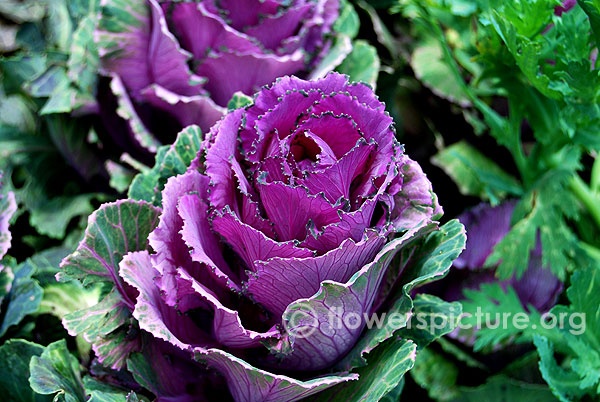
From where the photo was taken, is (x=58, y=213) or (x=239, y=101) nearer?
(x=239, y=101)

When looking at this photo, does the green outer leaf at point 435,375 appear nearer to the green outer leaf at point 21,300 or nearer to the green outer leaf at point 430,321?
the green outer leaf at point 430,321

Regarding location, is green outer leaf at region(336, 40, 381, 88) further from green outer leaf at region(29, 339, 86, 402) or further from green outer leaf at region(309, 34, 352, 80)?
green outer leaf at region(29, 339, 86, 402)

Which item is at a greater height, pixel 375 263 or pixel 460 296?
pixel 375 263

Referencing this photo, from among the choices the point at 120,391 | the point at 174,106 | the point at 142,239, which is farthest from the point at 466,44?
the point at 120,391

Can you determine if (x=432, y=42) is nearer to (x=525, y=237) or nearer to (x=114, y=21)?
(x=525, y=237)

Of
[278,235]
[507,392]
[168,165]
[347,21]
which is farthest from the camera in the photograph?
[347,21]

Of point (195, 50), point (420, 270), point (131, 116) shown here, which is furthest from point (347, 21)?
point (420, 270)

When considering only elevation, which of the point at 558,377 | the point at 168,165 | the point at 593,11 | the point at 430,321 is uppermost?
the point at 593,11

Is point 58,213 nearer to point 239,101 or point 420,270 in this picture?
point 239,101
